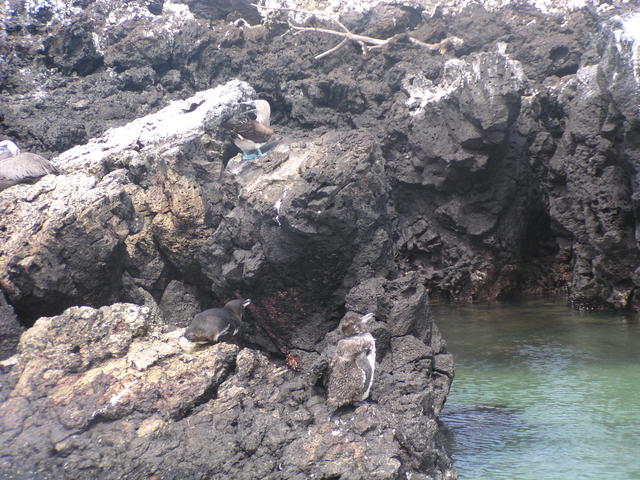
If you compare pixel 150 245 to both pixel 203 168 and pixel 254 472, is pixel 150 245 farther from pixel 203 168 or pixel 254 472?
pixel 254 472

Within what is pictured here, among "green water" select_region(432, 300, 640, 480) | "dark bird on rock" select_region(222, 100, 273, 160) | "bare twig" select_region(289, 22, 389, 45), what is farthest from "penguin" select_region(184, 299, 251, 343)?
"bare twig" select_region(289, 22, 389, 45)

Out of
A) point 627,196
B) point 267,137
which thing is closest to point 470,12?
point 627,196

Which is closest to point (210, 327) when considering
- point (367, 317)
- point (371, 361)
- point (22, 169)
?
point (367, 317)

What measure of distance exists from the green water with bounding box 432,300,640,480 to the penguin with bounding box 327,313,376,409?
903mm

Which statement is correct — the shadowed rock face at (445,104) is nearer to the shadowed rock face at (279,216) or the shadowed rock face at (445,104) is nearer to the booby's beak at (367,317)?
the shadowed rock face at (279,216)

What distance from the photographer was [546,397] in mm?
5355

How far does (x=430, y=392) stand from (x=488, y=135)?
5240 millimetres

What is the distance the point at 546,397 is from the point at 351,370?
223 centimetres

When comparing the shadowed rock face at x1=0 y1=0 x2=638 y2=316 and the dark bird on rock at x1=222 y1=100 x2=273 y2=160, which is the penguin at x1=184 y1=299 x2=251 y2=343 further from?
the dark bird on rock at x1=222 y1=100 x2=273 y2=160

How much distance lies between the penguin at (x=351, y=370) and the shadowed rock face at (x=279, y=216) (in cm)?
11

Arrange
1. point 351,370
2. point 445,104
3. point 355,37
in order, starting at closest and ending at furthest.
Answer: point 351,370
point 445,104
point 355,37

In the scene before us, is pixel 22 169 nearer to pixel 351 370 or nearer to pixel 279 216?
pixel 279 216

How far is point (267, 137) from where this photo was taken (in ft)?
24.6

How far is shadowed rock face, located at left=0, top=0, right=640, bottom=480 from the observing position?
409 cm
